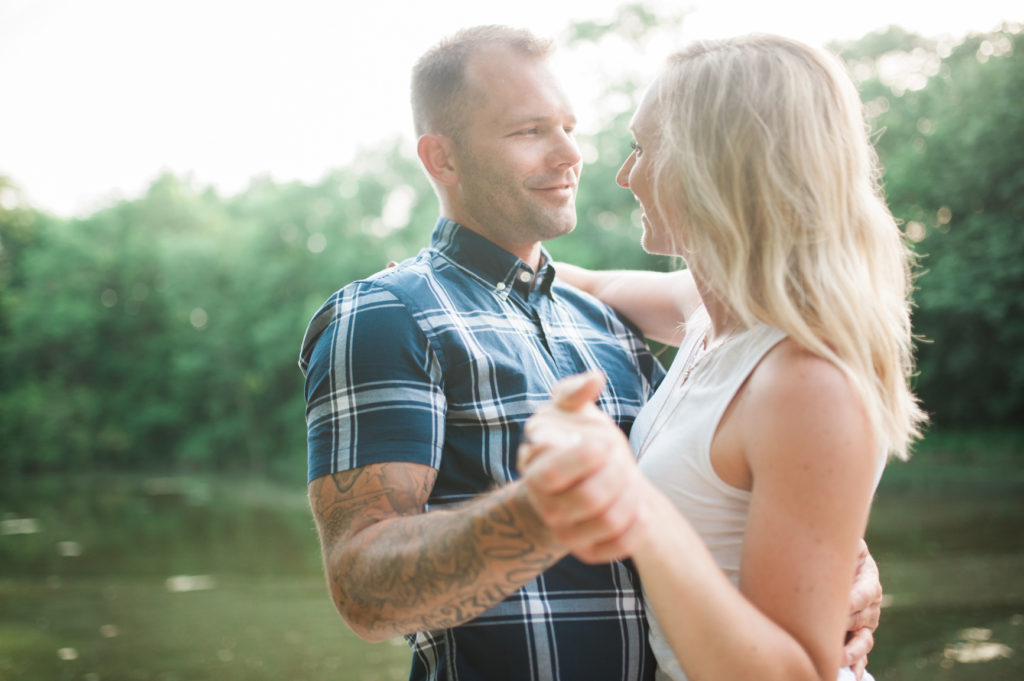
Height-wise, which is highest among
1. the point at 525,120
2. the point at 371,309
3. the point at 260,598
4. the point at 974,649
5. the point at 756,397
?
the point at 525,120

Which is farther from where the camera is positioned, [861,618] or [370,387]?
[861,618]

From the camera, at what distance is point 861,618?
2.28 m

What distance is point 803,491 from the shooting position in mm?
1592

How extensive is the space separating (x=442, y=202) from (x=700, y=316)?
3.40 ft

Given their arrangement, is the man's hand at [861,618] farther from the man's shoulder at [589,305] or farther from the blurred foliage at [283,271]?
the blurred foliage at [283,271]

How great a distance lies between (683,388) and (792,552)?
62cm

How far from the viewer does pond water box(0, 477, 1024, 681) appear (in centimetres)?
759

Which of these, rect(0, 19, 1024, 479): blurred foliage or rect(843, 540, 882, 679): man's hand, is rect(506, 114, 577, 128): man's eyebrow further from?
rect(0, 19, 1024, 479): blurred foliage

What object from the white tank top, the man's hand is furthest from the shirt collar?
the man's hand

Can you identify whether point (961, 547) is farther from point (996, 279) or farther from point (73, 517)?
point (73, 517)

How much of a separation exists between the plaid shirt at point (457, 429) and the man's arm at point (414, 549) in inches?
3.1

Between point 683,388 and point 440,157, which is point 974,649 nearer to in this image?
point 683,388

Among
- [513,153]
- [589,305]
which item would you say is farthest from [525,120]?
[589,305]

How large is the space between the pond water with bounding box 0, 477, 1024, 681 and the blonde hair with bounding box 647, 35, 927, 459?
593 centimetres
